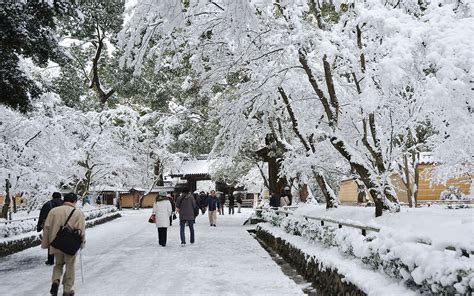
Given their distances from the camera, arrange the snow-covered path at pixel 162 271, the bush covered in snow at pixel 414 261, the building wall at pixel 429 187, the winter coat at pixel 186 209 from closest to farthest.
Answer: the bush covered in snow at pixel 414 261
the snow-covered path at pixel 162 271
the winter coat at pixel 186 209
the building wall at pixel 429 187

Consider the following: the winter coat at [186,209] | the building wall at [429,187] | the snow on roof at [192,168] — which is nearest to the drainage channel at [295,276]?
the winter coat at [186,209]

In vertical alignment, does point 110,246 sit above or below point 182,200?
below

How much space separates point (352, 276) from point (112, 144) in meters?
25.1

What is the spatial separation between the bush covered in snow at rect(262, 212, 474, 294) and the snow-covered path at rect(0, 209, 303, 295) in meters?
1.39

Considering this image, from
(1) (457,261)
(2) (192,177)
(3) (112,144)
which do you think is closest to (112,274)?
(1) (457,261)

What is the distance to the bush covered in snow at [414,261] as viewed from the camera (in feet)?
11.8

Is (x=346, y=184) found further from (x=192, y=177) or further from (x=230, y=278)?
(x=230, y=278)

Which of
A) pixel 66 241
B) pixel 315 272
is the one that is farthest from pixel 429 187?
pixel 66 241

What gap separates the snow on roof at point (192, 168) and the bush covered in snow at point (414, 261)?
3756 centimetres

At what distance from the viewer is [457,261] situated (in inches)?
147

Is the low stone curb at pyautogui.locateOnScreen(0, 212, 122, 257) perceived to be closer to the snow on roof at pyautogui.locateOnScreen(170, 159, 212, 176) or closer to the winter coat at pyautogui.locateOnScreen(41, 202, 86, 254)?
the winter coat at pyautogui.locateOnScreen(41, 202, 86, 254)

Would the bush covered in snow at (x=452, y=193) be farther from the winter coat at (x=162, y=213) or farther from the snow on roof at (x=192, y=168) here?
the snow on roof at (x=192, y=168)

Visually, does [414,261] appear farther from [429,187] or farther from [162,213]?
[429,187]

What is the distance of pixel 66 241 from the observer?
6621 millimetres
